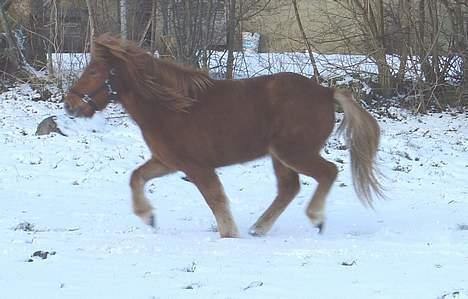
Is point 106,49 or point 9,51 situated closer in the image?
point 106,49

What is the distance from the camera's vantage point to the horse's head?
5.97 m

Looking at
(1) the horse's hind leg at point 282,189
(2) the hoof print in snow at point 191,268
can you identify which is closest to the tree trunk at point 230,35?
(1) the horse's hind leg at point 282,189

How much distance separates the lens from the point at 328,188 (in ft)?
20.1

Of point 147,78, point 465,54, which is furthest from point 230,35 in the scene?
point 147,78

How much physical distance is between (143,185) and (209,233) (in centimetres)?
68

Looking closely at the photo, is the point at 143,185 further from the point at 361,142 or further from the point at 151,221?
the point at 361,142

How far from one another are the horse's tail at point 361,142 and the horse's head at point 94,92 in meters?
1.88

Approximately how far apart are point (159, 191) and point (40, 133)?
379cm

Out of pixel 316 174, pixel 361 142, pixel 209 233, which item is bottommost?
pixel 209 233

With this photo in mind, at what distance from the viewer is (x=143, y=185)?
6.22m

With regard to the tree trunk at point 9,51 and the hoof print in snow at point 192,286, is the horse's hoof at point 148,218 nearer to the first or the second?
the hoof print in snow at point 192,286

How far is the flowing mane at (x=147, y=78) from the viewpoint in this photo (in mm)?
5961

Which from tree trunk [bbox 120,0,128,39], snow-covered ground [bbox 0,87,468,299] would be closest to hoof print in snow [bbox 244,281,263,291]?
snow-covered ground [bbox 0,87,468,299]

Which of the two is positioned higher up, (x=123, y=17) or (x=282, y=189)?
(x=123, y=17)
